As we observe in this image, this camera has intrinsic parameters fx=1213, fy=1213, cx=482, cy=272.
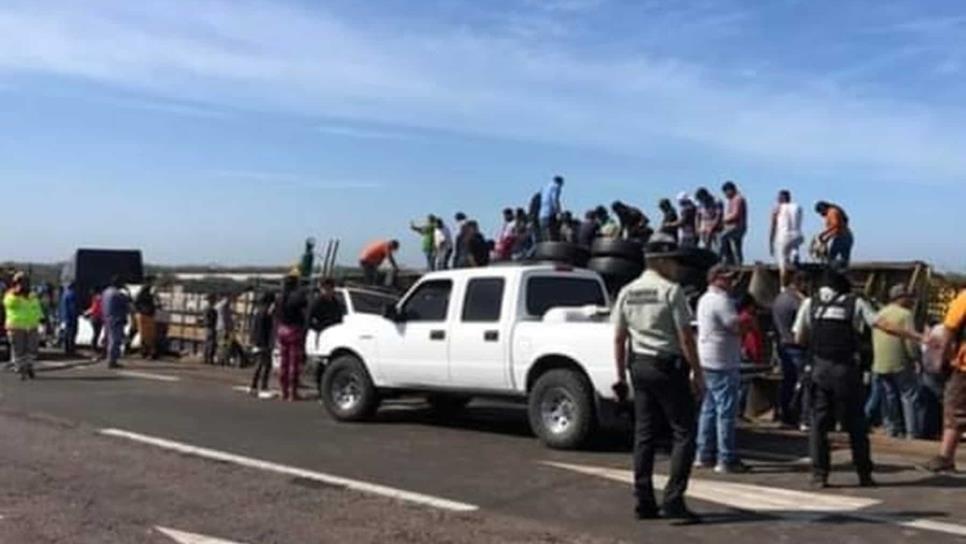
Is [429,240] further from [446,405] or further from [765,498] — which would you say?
[765,498]

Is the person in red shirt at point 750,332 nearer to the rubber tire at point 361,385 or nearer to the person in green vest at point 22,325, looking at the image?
the rubber tire at point 361,385

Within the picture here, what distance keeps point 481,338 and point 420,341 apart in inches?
36.7

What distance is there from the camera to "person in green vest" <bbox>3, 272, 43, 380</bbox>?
Answer: 20.1 m

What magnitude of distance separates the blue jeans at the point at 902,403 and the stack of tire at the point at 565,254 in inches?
196

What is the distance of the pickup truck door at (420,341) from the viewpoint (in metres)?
13.2

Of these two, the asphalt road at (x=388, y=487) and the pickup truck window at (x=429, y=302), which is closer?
the asphalt road at (x=388, y=487)

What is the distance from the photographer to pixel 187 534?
7844 millimetres

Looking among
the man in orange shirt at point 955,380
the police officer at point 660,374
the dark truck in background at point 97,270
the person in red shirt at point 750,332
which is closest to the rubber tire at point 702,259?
the person in red shirt at point 750,332

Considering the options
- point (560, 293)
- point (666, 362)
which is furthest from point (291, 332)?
point (666, 362)

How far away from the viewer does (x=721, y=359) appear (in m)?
10.3

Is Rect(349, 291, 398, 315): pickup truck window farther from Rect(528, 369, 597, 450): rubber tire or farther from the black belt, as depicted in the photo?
the black belt

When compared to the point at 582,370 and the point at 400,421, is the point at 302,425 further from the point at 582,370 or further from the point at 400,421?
the point at 582,370

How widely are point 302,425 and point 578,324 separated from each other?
3814 millimetres

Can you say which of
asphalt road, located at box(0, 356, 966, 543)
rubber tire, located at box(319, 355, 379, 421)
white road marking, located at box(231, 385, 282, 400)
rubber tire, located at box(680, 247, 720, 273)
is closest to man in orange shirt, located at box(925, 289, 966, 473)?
asphalt road, located at box(0, 356, 966, 543)
